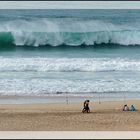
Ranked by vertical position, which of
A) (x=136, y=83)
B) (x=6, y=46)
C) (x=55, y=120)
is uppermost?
(x=6, y=46)

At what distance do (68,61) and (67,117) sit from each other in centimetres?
1036

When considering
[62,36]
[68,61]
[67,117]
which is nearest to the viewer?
[67,117]

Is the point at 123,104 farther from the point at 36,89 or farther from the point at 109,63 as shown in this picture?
the point at 109,63

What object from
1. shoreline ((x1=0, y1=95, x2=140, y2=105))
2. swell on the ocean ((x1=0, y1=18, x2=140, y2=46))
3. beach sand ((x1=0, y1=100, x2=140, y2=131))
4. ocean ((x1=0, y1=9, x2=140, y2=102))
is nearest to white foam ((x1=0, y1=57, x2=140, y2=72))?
ocean ((x1=0, y1=9, x2=140, y2=102))

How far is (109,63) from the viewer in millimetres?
21766

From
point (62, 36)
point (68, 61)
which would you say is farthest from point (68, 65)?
point (62, 36)

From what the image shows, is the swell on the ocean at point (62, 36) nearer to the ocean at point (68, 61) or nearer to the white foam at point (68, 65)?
the ocean at point (68, 61)

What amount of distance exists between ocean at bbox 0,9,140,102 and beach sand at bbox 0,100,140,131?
1552 millimetres

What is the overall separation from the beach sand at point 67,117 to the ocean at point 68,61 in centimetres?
155

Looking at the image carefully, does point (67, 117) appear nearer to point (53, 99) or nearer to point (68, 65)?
point (53, 99)

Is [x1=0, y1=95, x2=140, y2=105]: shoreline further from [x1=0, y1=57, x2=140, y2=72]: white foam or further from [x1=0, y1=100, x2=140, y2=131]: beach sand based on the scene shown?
[x1=0, y1=57, x2=140, y2=72]: white foam

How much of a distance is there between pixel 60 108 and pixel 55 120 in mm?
2044

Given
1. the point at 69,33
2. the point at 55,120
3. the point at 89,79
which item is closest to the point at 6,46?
the point at 69,33

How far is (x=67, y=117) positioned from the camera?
41.3ft
